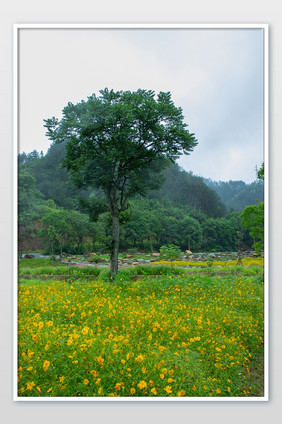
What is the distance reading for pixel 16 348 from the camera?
2.69 m

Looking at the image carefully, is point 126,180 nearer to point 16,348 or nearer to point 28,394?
point 16,348

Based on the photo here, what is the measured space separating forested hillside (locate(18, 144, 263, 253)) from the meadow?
346 mm

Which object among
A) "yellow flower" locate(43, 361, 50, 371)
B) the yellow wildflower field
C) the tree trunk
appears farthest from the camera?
the tree trunk

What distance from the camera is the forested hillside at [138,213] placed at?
3.18m

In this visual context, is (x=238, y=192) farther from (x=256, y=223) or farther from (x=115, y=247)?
(x=115, y=247)

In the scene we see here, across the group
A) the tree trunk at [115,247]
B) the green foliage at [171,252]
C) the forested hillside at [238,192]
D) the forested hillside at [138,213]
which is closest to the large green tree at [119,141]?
the tree trunk at [115,247]

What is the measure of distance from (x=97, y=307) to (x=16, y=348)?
0.89 m

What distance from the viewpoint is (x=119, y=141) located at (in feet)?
12.5

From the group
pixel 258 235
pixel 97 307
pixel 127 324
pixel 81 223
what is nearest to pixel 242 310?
pixel 258 235

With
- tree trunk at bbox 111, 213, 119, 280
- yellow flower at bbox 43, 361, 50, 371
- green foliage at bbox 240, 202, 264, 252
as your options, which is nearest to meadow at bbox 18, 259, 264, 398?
yellow flower at bbox 43, 361, 50, 371

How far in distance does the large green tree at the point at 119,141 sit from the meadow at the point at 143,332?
87 centimetres

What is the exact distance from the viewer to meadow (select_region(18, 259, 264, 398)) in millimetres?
2148

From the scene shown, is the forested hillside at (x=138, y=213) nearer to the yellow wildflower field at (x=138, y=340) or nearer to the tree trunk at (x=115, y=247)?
the tree trunk at (x=115, y=247)

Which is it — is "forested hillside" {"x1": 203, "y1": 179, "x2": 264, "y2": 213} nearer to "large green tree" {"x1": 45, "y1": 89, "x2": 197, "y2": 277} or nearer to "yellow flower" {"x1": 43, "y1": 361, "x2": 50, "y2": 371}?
"large green tree" {"x1": 45, "y1": 89, "x2": 197, "y2": 277}
